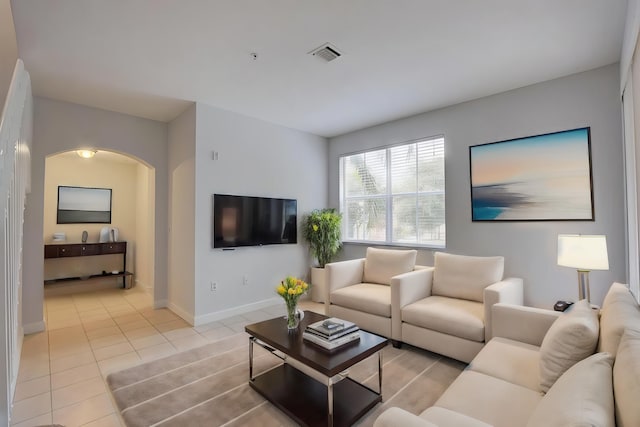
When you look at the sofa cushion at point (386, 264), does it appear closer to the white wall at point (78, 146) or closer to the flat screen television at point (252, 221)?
the flat screen television at point (252, 221)

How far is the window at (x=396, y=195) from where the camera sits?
4.08 meters

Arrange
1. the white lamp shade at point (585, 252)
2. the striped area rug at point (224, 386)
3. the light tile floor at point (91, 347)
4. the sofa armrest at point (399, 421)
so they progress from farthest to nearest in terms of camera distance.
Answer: the white lamp shade at point (585, 252)
the light tile floor at point (91, 347)
the striped area rug at point (224, 386)
the sofa armrest at point (399, 421)

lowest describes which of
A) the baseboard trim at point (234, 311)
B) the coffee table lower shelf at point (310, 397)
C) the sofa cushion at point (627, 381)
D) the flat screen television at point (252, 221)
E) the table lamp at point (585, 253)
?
the coffee table lower shelf at point (310, 397)

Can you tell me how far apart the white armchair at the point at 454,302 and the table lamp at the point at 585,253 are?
20.5 inches

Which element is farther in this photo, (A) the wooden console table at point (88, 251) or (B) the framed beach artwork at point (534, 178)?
(A) the wooden console table at point (88, 251)

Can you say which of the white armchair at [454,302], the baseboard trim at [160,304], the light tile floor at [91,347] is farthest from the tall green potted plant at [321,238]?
the baseboard trim at [160,304]

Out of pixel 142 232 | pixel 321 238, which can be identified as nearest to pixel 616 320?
pixel 321 238

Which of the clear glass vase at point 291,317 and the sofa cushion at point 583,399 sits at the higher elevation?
the sofa cushion at point 583,399

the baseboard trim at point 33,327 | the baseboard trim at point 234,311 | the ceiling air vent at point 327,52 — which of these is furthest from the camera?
the baseboard trim at point 234,311

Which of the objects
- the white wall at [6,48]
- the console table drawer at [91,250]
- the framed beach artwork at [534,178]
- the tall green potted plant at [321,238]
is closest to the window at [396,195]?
the tall green potted plant at [321,238]

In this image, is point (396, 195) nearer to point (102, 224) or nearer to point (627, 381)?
point (627, 381)

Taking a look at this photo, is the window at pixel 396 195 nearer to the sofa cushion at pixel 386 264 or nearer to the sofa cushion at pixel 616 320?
the sofa cushion at pixel 386 264

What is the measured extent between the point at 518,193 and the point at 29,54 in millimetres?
4889

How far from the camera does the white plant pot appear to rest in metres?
4.69
